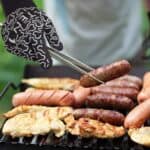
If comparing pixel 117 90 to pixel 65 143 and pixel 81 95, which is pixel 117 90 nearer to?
pixel 81 95

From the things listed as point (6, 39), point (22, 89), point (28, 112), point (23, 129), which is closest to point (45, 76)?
point (22, 89)

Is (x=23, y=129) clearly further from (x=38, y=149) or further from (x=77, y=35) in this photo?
(x=77, y=35)

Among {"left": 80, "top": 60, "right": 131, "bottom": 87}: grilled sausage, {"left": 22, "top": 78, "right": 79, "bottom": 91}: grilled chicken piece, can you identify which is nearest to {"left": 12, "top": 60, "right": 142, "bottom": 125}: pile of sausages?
{"left": 80, "top": 60, "right": 131, "bottom": 87}: grilled sausage

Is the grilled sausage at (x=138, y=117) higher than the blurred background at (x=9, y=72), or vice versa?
the blurred background at (x=9, y=72)

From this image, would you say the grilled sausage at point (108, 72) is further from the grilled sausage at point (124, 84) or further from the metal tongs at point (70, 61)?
the grilled sausage at point (124, 84)

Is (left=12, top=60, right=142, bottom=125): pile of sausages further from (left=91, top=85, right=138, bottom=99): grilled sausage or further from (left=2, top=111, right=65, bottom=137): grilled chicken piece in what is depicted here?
(left=2, top=111, right=65, bottom=137): grilled chicken piece

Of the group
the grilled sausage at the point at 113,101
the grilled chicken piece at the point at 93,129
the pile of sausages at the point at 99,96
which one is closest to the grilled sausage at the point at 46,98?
the pile of sausages at the point at 99,96

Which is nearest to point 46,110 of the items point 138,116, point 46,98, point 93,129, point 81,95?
point 46,98
